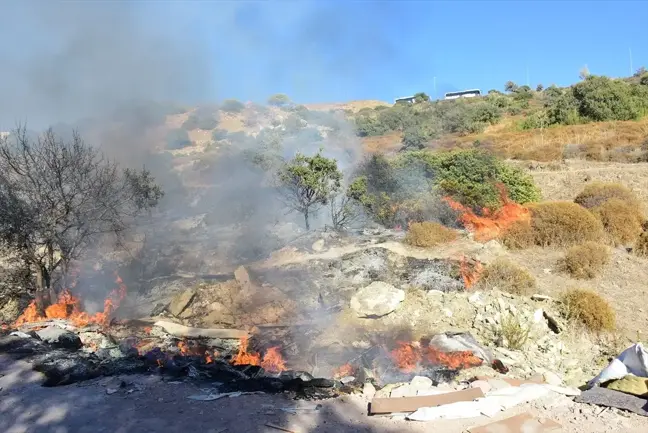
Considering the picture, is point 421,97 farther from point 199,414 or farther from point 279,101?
point 199,414

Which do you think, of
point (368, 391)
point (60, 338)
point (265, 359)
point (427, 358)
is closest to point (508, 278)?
point (427, 358)

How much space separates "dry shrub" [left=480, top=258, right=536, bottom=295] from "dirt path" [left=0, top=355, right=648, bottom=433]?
3.30 metres

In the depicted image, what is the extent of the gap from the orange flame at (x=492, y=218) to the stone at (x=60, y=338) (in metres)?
6.91

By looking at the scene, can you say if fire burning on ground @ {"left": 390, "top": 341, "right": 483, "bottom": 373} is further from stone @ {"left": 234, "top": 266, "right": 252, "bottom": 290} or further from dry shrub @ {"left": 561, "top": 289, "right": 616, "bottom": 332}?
stone @ {"left": 234, "top": 266, "right": 252, "bottom": 290}

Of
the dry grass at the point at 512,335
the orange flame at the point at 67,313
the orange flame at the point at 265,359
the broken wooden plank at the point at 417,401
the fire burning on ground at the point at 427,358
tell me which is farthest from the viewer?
the orange flame at the point at 67,313

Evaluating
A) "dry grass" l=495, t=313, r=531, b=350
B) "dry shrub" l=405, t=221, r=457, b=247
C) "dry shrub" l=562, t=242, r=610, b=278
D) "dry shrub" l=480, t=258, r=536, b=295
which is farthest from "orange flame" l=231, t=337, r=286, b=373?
"dry shrub" l=562, t=242, r=610, b=278

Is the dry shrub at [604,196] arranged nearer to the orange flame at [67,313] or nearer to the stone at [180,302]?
the stone at [180,302]

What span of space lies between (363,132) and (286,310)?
2265 centimetres

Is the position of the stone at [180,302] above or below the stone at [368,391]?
above

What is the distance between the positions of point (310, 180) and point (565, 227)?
5.20 meters

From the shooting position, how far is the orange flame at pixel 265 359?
17.6ft

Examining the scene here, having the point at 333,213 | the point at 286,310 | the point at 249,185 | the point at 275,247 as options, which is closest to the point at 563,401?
the point at 286,310

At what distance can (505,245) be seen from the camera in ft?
Result: 29.3

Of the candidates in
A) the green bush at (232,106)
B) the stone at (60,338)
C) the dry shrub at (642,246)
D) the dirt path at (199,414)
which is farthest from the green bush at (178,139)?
the dirt path at (199,414)
